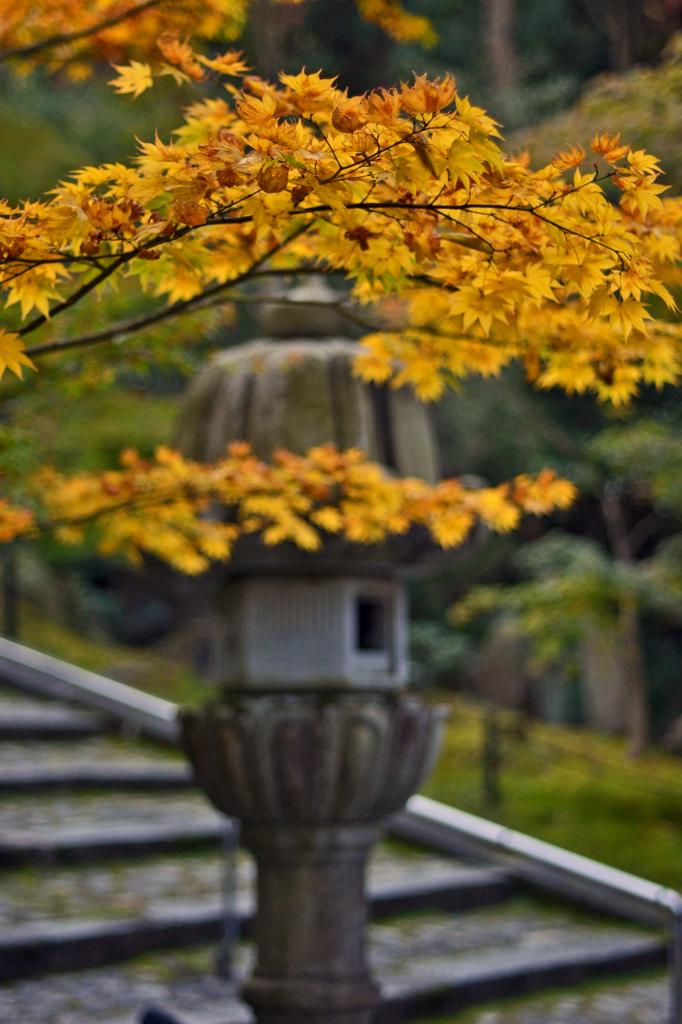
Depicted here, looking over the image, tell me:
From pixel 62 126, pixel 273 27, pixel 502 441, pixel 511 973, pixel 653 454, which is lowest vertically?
pixel 511 973

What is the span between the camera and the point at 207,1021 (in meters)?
4.32

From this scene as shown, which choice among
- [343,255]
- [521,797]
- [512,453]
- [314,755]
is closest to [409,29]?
[343,255]

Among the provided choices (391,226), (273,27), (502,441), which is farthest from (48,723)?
(273,27)

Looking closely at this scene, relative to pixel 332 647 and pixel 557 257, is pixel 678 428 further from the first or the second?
pixel 557 257

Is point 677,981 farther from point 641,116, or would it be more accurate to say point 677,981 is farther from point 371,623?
point 641,116

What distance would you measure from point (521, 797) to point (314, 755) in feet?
14.8

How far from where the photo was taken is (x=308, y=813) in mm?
3760

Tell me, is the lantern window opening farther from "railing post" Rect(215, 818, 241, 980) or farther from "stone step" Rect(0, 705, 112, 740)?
"stone step" Rect(0, 705, 112, 740)

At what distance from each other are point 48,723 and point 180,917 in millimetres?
3206

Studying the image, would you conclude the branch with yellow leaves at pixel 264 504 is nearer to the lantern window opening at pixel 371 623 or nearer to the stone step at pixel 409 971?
the lantern window opening at pixel 371 623

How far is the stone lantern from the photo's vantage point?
374cm

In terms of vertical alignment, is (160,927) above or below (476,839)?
below

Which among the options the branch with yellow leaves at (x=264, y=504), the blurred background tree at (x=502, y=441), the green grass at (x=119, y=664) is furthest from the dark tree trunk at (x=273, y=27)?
the branch with yellow leaves at (x=264, y=504)

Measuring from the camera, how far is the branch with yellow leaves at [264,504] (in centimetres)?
339
